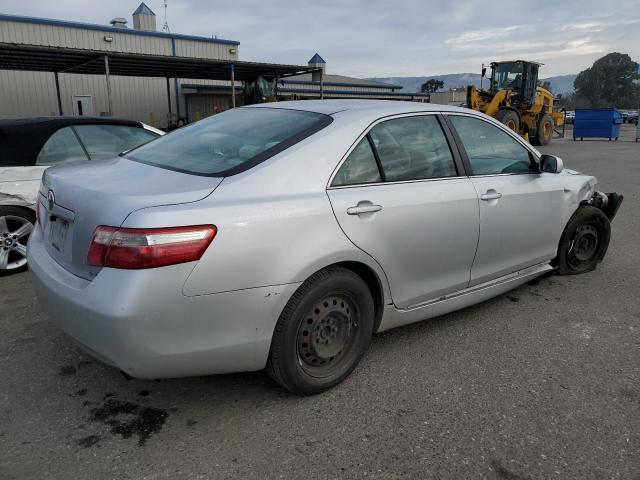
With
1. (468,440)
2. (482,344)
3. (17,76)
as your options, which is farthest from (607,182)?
(17,76)

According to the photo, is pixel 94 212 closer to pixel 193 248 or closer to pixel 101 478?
pixel 193 248

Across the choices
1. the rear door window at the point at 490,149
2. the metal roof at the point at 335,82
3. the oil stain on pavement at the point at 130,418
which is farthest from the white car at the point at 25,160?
the metal roof at the point at 335,82

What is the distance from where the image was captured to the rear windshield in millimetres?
2604

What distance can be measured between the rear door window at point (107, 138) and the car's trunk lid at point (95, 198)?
2.33 meters

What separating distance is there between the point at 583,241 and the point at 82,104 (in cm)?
2316

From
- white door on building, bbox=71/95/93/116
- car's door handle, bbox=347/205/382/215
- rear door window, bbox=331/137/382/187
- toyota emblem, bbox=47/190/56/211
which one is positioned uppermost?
white door on building, bbox=71/95/93/116

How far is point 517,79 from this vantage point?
1955 cm

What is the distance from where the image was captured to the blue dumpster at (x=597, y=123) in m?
25.3

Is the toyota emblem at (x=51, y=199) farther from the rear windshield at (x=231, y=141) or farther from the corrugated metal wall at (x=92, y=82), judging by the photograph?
the corrugated metal wall at (x=92, y=82)

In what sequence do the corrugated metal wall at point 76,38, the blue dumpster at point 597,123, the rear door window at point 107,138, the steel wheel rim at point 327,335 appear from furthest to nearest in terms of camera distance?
1. the blue dumpster at point 597,123
2. the corrugated metal wall at point 76,38
3. the rear door window at point 107,138
4. the steel wheel rim at point 327,335

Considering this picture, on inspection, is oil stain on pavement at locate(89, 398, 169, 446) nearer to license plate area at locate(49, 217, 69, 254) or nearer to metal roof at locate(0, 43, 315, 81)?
license plate area at locate(49, 217, 69, 254)

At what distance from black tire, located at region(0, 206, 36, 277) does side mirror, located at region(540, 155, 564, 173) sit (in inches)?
174

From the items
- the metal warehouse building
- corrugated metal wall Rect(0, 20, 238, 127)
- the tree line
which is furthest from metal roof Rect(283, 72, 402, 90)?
the tree line

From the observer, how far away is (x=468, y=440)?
7.75ft
